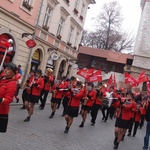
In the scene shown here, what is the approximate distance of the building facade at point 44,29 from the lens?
1686cm

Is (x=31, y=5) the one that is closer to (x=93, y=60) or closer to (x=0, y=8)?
(x=0, y=8)

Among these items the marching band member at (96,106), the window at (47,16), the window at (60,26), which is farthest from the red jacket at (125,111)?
the window at (60,26)

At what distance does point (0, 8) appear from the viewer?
49.1ft

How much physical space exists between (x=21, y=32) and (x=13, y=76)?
45.6ft

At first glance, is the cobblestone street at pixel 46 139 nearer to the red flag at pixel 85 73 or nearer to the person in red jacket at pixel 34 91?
the person in red jacket at pixel 34 91

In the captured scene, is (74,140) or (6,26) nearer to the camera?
(74,140)

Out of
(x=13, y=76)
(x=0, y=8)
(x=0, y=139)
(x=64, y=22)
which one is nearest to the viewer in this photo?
(x=13, y=76)

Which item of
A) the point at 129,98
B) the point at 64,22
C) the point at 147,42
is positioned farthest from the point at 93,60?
the point at 129,98

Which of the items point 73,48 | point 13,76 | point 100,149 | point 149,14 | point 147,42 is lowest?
point 100,149

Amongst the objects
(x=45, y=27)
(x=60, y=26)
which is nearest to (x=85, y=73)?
(x=45, y=27)

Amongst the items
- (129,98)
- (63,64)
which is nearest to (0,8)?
(129,98)

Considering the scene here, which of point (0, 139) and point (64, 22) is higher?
point (64, 22)

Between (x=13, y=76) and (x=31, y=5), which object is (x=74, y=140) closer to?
(x=13, y=76)

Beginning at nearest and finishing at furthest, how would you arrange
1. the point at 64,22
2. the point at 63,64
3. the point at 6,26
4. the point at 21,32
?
the point at 6,26
the point at 21,32
the point at 64,22
the point at 63,64
